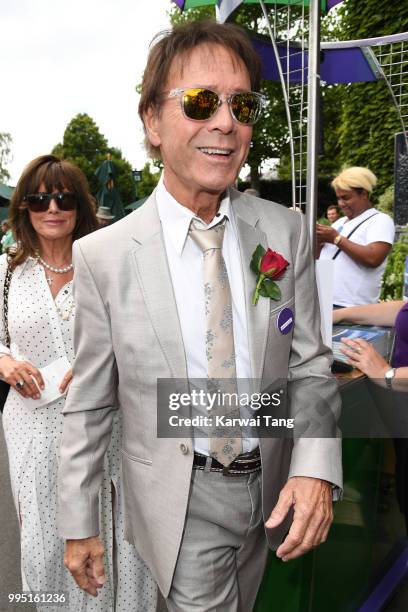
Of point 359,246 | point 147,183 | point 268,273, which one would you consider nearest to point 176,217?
point 268,273

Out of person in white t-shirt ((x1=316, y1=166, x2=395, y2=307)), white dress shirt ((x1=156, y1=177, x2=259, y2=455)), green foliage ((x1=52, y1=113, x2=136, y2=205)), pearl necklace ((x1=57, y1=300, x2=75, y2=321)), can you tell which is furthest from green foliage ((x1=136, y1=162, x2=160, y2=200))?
white dress shirt ((x1=156, y1=177, x2=259, y2=455))

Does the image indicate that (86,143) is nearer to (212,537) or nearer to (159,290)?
(159,290)

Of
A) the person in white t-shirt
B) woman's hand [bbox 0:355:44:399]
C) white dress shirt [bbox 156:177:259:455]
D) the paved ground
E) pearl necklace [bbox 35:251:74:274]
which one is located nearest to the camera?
white dress shirt [bbox 156:177:259:455]

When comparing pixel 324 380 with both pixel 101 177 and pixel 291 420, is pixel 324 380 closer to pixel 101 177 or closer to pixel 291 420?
pixel 291 420

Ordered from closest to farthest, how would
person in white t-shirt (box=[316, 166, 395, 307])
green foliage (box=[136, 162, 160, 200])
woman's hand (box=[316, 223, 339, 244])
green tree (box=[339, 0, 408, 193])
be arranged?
woman's hand (box=[316, 223, 339, 244]) → person in white t-shirt (box=[316, 166, 395, 307]) → green tree (box=[339, 0, 408, 193]) → green foliage (box=[136, 162, 160, 200])

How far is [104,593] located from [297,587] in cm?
85

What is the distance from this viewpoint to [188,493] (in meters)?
1.53

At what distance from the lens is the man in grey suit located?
152 cm

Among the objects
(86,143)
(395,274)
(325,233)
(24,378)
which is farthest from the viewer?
(86,143)

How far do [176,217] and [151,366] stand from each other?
0.45 meters

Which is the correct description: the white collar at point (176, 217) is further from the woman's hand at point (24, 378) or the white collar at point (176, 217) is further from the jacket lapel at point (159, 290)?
the woman's hand at point (24, 378)

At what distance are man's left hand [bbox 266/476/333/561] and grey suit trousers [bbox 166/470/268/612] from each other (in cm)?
14

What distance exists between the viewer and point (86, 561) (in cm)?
164

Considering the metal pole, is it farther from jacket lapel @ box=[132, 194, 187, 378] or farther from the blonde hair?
the blonde hair
